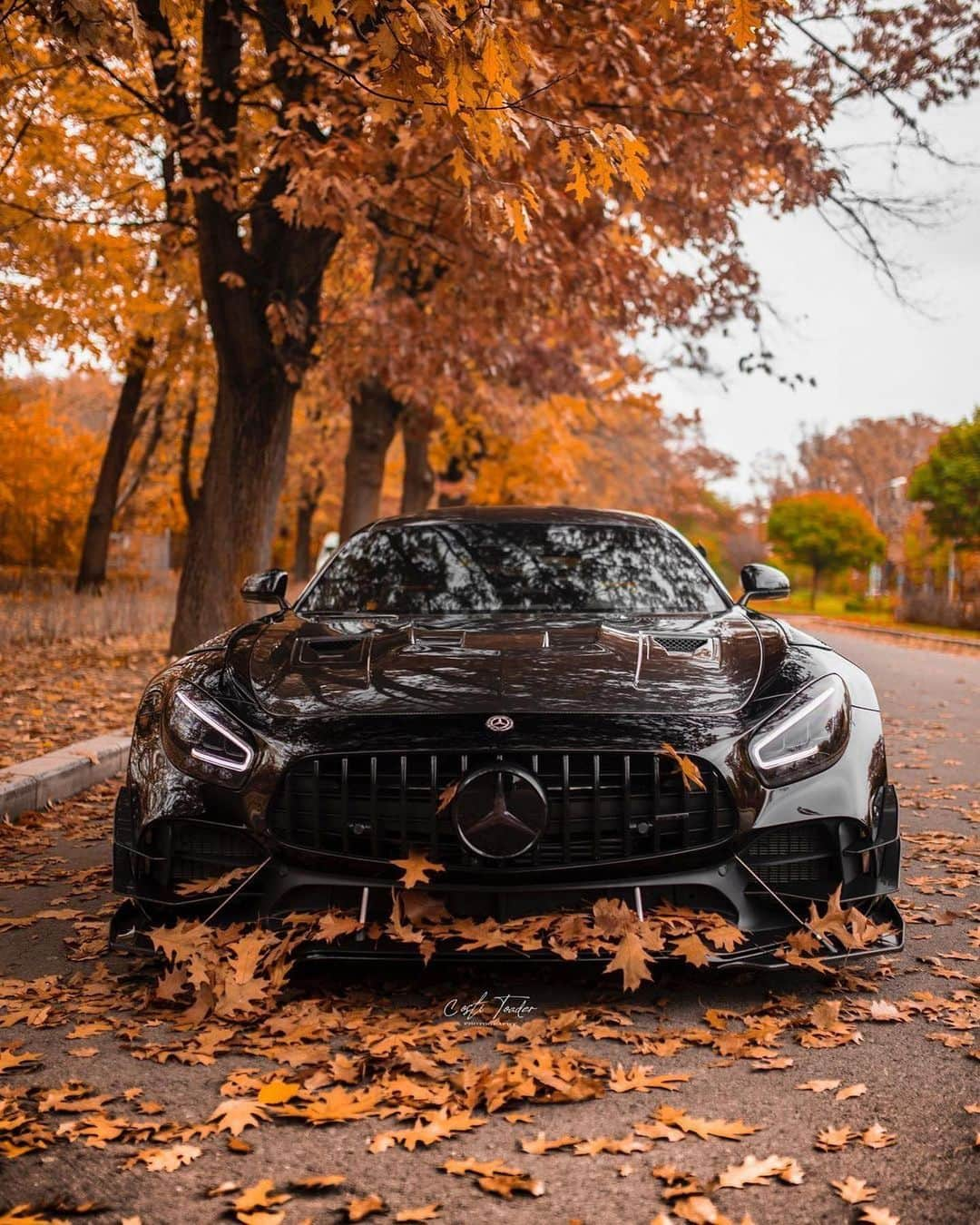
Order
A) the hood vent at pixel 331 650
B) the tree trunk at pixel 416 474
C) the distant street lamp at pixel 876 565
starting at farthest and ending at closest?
the distant street lamp at pixel 876 565 → the tree trunk at pixel 416 474 → the hood vent at pixel 331 650

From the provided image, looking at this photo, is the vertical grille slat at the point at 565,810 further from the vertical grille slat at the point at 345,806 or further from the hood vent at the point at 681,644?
the hood vent at the point at 681,644

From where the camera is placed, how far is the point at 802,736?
399 cm

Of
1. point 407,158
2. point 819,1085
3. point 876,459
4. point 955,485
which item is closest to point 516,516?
point 819,1085

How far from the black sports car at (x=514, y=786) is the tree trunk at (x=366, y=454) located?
52.3 feet

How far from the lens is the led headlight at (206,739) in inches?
155

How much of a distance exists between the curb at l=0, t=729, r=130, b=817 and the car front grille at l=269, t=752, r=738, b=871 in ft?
12.2

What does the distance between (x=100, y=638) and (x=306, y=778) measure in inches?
692

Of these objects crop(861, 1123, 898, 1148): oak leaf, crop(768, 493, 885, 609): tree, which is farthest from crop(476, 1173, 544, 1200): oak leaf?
crop(768, 493, 885, 609): tree

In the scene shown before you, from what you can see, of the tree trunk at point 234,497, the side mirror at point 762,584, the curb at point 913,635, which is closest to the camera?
the side mirror at point 762,584

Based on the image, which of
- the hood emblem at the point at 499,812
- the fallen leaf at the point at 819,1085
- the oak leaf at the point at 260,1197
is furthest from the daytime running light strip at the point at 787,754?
the oak leaf at the point at 260,1197

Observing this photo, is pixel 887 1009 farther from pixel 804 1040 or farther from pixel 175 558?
pixel 175 558

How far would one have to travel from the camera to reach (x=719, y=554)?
101750 millimetres

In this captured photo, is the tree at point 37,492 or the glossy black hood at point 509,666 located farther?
the tree at point 37,492
